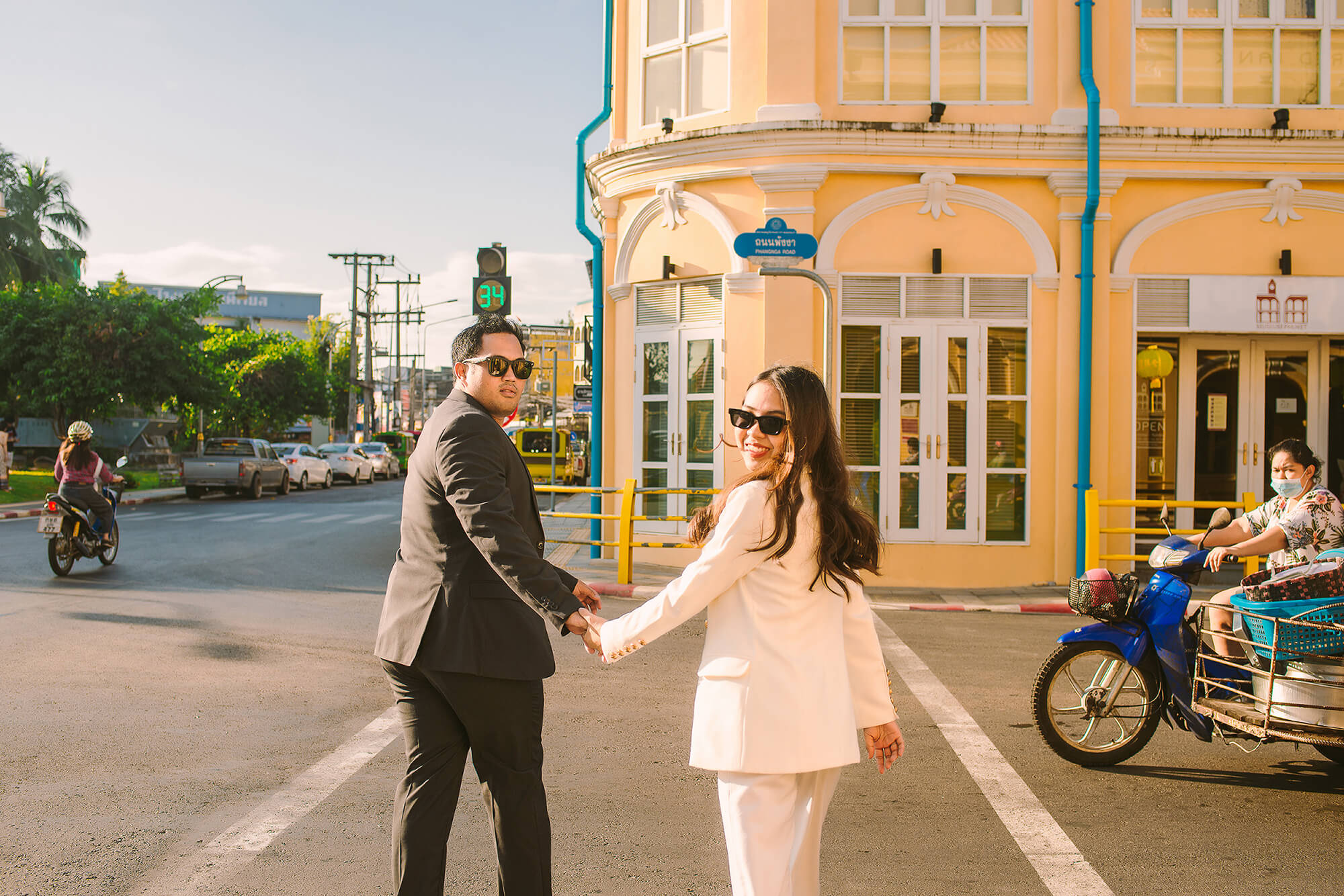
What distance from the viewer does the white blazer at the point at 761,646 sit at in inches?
115

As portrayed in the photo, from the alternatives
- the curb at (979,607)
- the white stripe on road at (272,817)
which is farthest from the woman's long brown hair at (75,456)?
the white stripe on road at (272,817)

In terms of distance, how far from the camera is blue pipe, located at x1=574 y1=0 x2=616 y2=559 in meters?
15.3

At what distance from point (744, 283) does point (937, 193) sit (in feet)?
8.23

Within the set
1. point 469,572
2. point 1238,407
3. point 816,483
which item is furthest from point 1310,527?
point 1238,407

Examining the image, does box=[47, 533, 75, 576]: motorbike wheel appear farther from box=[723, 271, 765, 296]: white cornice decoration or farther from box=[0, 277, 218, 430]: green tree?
box=[0, 277, 218, 430]: green tree

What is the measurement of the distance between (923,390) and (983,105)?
3.47 meters

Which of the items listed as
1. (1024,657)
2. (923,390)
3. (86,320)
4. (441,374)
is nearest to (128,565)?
(923,390)

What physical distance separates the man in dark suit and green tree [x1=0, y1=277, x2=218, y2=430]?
31473 mm

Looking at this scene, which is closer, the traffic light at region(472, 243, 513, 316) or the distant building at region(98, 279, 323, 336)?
the traffic light at region(472, 243, 513, 316)

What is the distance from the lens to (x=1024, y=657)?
8.89 metres

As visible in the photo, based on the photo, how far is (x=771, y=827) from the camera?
2.94 metres

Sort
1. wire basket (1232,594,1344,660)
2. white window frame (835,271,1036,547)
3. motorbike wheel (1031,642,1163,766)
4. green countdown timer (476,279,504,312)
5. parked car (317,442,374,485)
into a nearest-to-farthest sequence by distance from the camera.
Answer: wire basket (1232,594,1344,660)
motorbike wheel (1031,642,1163,766)
green countdown timer (476,279,504,312)
white window frame (835,271,1036,547)
parked car (317,442,374,485)

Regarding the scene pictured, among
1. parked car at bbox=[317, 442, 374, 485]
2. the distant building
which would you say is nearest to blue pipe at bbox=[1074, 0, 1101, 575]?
parked car at bbox=[317, 442, 374, 485]

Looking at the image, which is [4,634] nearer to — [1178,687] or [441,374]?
[1178,687]
